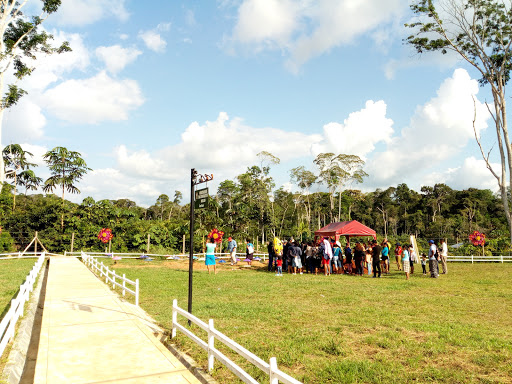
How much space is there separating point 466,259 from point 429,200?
52823 millimetres

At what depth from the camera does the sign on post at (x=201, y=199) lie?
7.41 meters

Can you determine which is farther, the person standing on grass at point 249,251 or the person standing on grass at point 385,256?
the person standing on grass at point 249,251

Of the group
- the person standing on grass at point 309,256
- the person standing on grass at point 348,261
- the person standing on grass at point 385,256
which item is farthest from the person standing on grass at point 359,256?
the person standing on grass at point 309,256

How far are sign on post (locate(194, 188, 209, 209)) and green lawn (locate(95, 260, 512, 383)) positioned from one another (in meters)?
2.58

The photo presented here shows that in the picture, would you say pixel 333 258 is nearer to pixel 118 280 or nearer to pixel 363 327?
pixel 118 280

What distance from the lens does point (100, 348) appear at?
6.02m

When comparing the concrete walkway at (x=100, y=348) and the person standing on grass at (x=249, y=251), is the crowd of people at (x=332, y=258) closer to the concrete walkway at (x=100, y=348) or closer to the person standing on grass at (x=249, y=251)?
the person standing on grass at (x=249, y=251)

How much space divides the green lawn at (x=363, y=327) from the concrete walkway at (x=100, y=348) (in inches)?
24.6

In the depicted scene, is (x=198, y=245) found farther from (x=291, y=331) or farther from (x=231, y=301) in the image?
(x=291, y=331)

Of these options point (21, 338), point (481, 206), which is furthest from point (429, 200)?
point (21, 338)

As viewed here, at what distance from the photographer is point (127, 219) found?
33031 millimetres

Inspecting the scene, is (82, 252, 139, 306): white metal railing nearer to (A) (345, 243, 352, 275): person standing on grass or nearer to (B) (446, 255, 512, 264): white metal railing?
(A) (345, 243, 352, 275): person standing on grass

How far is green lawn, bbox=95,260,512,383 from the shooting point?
5238 mm

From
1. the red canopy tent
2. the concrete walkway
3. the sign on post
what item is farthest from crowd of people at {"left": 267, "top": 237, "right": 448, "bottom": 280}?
the sign on post
